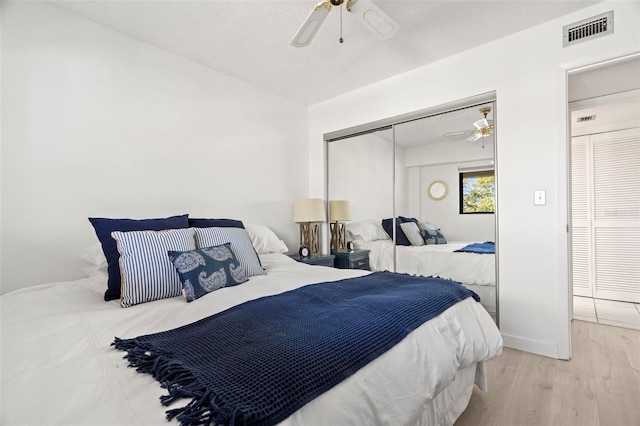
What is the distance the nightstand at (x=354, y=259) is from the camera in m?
3.53

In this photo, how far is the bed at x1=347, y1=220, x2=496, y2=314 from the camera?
2732mm

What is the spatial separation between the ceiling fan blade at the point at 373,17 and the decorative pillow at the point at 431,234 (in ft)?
6.08

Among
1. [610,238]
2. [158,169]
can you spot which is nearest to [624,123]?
[610,238]

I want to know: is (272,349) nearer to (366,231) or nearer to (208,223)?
(208,223)

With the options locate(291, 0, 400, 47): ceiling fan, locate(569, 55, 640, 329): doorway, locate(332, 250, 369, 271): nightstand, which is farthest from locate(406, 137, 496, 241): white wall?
locate(569, 55, 640, 329): doorway

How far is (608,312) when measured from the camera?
11.0 ft

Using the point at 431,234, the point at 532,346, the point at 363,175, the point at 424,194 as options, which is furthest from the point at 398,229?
the point at 532,346

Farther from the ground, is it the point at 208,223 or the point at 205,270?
the point at 208,223

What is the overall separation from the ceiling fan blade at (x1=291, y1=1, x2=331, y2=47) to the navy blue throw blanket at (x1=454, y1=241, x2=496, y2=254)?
2.16 metres

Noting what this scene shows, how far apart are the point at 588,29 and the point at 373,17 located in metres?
1.67

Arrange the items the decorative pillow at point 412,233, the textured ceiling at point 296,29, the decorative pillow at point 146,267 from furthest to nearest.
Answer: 1. the decorative pillow at point 412,233
2. the textured ceiling at point 296,29
3. the decorative pillow at point 146,267

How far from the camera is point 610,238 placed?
3717 mm

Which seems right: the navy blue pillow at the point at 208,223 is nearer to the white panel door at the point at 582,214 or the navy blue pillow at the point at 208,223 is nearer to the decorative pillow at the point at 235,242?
the decorative pillow at the point at 235,242

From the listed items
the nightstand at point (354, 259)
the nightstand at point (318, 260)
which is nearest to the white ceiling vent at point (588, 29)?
the nightstand at point (354, 259)
